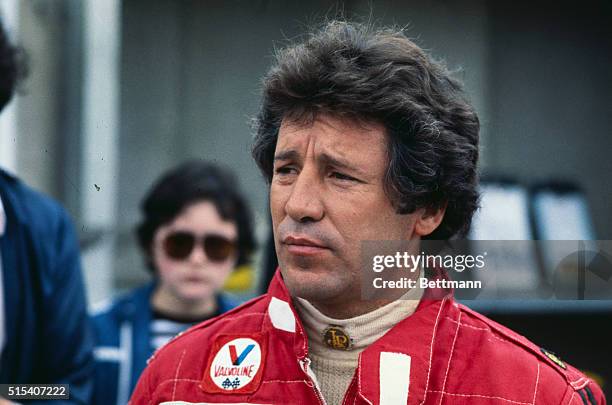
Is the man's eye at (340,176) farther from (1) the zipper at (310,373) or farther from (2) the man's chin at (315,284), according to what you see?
(1) the zipper at (310,373)

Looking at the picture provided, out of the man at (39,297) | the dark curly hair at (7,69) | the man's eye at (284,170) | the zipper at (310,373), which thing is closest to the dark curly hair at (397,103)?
the man's eye at (284,170)

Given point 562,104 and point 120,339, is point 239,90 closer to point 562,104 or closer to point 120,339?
point 120,339

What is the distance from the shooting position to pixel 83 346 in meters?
2.60

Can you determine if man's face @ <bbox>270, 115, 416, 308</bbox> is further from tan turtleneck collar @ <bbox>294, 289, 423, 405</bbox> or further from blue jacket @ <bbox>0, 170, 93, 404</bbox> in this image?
blue jacket @ <bbox>0, 170, 93, 404</bbox>

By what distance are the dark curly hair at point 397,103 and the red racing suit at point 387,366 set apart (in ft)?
0.77

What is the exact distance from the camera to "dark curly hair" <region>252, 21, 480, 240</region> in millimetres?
1786

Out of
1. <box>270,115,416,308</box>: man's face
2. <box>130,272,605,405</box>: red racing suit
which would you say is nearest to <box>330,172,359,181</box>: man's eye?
<box>270,115,416,308</box>: man's face

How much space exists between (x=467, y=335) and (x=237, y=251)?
1.72 m

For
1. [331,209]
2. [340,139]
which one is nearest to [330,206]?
[331,209]

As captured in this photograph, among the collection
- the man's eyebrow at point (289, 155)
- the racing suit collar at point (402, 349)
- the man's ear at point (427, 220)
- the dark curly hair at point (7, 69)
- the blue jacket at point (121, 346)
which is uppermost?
the dark curly hair at point (7, 69)

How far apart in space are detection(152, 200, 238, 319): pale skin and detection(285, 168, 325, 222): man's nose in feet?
4.91

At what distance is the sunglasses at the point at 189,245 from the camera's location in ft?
10.5

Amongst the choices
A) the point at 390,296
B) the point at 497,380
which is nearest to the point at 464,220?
the point at 390,296

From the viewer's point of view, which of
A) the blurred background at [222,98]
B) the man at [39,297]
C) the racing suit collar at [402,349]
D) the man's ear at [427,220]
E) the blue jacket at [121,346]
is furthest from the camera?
the blurred background at [222,98]
